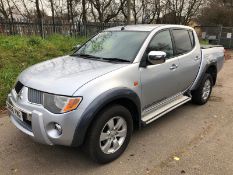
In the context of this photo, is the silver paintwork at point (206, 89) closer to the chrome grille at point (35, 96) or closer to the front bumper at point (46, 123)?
the front bumper at point (46, 123)

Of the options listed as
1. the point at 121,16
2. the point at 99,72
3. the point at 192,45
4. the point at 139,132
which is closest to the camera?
the point at 99,72

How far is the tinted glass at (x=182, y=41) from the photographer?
4.42 meters

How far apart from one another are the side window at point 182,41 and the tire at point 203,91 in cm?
82

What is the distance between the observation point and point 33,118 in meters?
2.78

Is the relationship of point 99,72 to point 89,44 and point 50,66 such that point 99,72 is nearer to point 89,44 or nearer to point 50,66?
point 50,66

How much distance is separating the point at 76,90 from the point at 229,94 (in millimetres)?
4770

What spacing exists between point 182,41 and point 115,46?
1435 mm

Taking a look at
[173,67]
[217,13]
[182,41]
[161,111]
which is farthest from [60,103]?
[217,13]

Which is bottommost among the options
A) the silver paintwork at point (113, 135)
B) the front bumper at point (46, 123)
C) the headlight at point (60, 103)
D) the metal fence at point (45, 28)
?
the silver paintwork at point (113, 135)

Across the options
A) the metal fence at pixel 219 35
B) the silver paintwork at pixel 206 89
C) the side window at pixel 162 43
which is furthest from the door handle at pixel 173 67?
the metal fence at pixel 219 35

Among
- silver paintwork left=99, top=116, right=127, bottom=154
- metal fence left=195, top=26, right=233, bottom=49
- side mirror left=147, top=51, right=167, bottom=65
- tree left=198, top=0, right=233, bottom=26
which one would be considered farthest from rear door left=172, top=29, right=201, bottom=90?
tree left=198, top=0, right=233, bottom=26

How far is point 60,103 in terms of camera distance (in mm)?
2721

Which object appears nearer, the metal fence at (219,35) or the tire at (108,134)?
the tire at (108,134)

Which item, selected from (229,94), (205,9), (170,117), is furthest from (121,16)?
(170,117)
